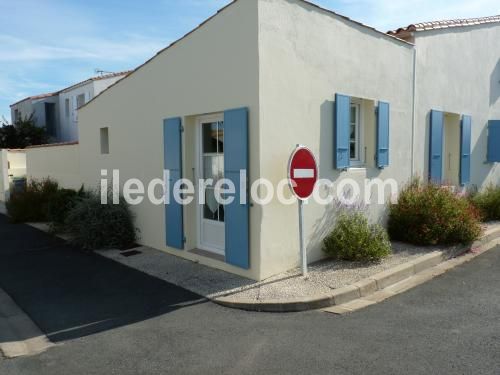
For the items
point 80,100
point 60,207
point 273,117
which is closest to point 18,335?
point 273,117

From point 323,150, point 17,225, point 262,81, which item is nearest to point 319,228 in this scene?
point 323,150

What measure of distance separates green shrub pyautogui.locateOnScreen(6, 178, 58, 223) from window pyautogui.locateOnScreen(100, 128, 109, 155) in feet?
9.64

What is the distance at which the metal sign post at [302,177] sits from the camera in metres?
5.20

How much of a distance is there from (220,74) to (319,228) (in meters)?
2.64

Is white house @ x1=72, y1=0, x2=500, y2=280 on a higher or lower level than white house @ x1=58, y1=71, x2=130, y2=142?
lower

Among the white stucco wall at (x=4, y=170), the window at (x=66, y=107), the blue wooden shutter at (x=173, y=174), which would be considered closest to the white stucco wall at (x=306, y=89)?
the blue wooden shutter at (x=173, y=174)

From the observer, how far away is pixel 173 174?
6.75 metres

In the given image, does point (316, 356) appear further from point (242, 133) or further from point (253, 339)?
point (242, 133)

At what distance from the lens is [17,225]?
34.8 ft

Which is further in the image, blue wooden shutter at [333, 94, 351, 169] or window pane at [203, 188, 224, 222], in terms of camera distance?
window pane at [203, 188, 224, 222]

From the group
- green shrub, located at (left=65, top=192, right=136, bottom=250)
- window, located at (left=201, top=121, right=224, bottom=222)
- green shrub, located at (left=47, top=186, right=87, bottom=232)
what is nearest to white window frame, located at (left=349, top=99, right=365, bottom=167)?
window, located at (left=201, top=121, right=224, bottom=222)

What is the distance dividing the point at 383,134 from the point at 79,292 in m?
5.29

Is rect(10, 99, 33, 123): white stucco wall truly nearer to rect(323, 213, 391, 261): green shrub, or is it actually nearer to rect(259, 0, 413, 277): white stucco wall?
rect(259, 0, 413, 277): white stucco wall

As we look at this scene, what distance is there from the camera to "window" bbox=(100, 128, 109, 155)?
29.1 feet
